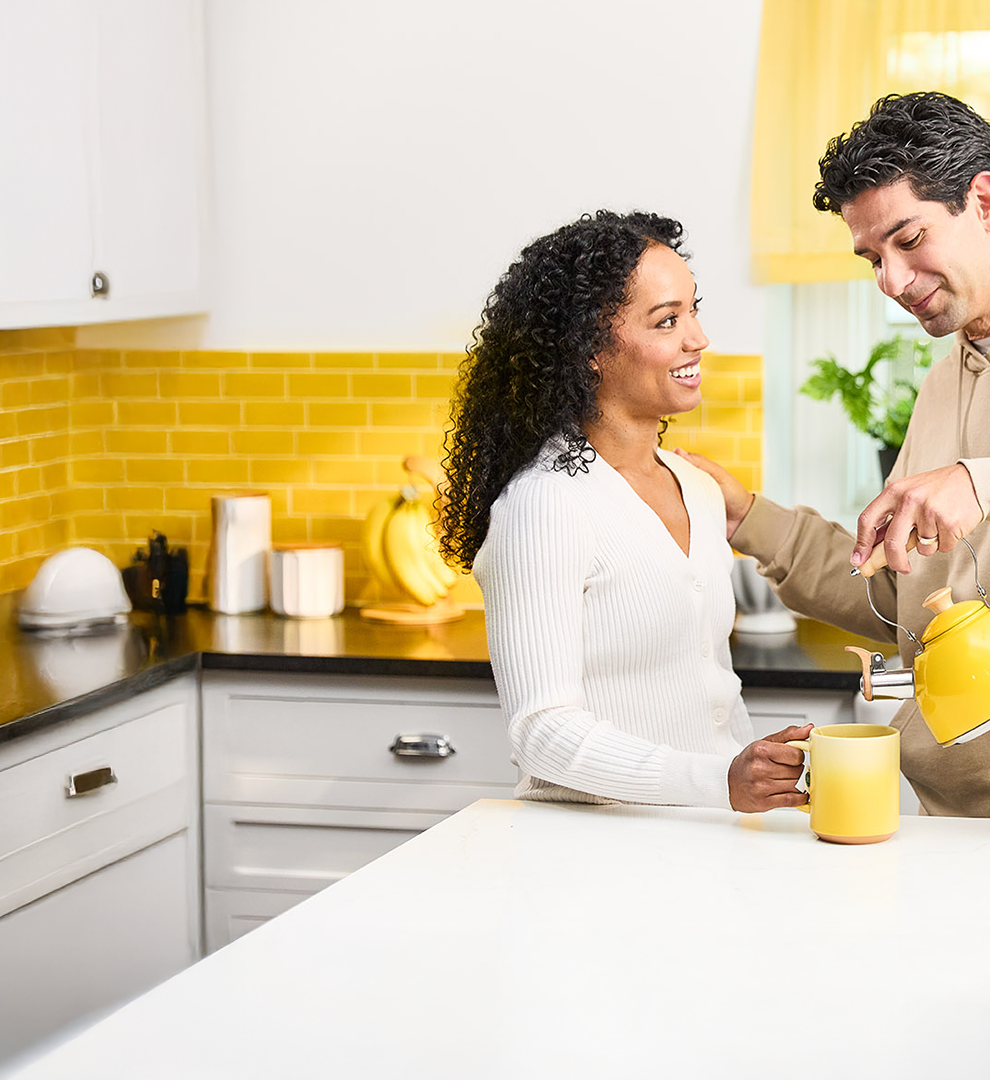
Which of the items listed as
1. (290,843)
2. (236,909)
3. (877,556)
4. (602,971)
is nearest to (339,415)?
(290,843)

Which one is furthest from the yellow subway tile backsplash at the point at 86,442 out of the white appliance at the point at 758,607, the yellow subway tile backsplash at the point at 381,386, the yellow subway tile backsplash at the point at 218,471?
the white appliance at the point at 758,607

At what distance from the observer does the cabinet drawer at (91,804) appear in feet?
8.22

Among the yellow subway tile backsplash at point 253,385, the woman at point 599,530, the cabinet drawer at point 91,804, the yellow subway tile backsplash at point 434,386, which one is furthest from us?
the yellow subway tile backsplash at point 253,385

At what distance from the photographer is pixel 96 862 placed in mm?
2723

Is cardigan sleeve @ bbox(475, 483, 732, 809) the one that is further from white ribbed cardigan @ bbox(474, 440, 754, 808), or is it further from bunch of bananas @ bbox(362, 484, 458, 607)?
bunch of bananas @ bbox(362, 484, 458, 607)

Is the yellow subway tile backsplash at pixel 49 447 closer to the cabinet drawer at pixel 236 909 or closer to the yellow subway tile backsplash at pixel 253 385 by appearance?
the yellow subway tile backsplash at pixel 253 385

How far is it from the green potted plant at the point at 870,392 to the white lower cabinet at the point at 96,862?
1.53m

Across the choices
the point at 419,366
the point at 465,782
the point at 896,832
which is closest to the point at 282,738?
the point at 465,782

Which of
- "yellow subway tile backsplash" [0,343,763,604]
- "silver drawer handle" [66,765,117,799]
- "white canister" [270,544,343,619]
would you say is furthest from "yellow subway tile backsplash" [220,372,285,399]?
"silver drawer handle" [66,765,117,799]

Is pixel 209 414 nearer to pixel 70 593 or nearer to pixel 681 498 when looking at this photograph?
pixel 70 593

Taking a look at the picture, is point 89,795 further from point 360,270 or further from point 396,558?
point 360,270

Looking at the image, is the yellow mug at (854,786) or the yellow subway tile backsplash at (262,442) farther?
the yellow subway tile backsplash at (262,442)

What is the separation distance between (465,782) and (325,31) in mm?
1782

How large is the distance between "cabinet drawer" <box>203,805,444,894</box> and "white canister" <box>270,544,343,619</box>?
52 cm
